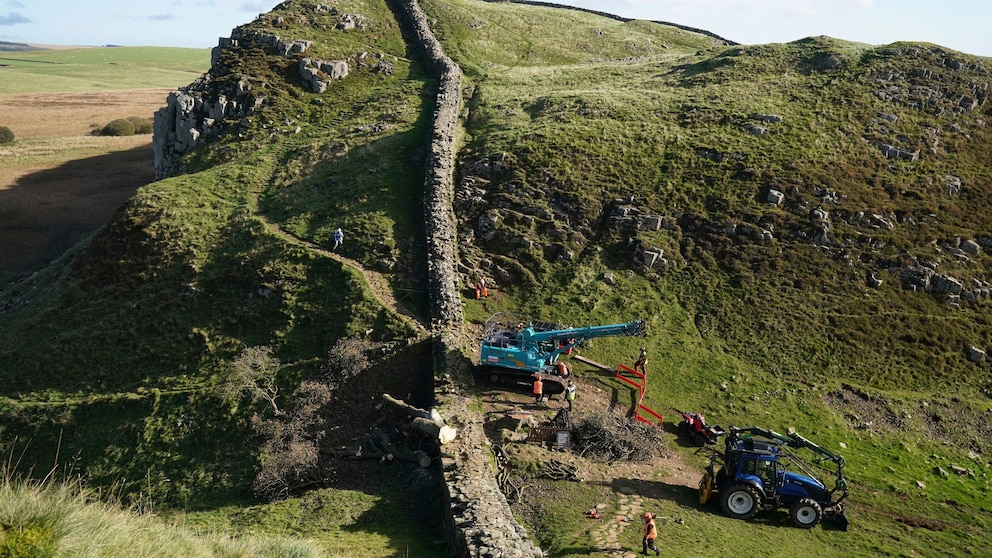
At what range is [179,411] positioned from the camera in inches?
1181

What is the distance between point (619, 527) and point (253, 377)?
58.8 feet

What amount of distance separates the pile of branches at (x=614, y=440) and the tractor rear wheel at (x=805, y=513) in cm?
552

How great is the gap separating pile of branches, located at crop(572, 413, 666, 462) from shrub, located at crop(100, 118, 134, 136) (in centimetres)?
10143

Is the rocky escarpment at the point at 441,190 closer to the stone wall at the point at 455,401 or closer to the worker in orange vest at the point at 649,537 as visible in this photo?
the stone wall at the point at 455,401

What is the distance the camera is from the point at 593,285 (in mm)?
37719

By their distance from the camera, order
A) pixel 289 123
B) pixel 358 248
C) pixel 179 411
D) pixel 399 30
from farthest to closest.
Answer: pixel 399 30, pixel 289 123, pixel 358 248, pixel 179 411

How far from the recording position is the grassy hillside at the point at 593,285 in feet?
83.2

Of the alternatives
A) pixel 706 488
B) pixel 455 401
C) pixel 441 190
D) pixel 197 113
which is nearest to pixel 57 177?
pixel 197 113

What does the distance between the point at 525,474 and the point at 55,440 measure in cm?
2239

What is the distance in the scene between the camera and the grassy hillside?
2536cm

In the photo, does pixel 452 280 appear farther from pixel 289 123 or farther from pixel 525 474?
pixel 289 123

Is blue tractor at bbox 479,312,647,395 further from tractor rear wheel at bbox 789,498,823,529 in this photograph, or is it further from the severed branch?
tractor rear wheel at bbox 789,498,823,529

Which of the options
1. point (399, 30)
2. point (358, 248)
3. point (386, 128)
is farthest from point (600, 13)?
point (358, 248)

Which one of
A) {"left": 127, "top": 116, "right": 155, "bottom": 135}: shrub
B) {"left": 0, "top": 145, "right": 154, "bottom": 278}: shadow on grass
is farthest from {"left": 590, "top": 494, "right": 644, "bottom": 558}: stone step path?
{"left": 127, "top": 116, "right": 155, "bottom": 135}: shrub
